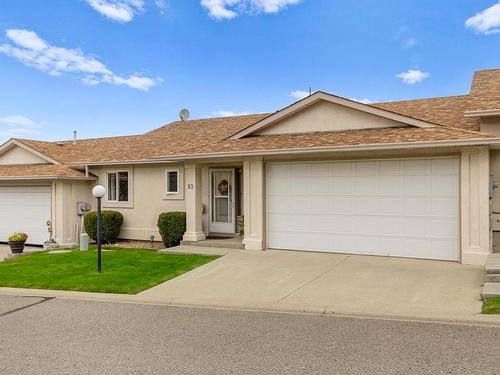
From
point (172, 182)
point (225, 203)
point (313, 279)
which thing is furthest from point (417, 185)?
point (172, 182)

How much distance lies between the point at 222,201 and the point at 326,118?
479 centimetres

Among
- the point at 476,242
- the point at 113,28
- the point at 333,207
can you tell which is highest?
the point at 113,28

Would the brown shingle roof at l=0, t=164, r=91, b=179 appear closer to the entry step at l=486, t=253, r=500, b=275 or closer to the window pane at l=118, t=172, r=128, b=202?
the window pane at l=118, t=172, r=128, b=202

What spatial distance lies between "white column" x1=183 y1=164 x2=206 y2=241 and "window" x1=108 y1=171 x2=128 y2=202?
3913 mm

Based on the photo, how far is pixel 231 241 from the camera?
13.5 m

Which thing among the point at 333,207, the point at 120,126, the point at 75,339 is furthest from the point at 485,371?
the point at 120,126

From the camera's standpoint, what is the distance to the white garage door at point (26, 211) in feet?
55.1

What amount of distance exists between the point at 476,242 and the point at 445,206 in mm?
1064

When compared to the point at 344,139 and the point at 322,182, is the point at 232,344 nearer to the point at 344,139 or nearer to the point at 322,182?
the point at 322,182

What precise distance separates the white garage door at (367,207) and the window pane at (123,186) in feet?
22.3

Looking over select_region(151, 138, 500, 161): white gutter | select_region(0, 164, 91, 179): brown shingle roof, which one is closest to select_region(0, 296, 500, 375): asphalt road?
select_region(151, 138, 500, 161): white gutter

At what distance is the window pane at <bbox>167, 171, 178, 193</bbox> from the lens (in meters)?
15.7

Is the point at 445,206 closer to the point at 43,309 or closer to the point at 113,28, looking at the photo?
the point at 43,309

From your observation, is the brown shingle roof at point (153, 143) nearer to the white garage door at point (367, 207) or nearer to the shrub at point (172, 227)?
the shrub at point (172, 227)
